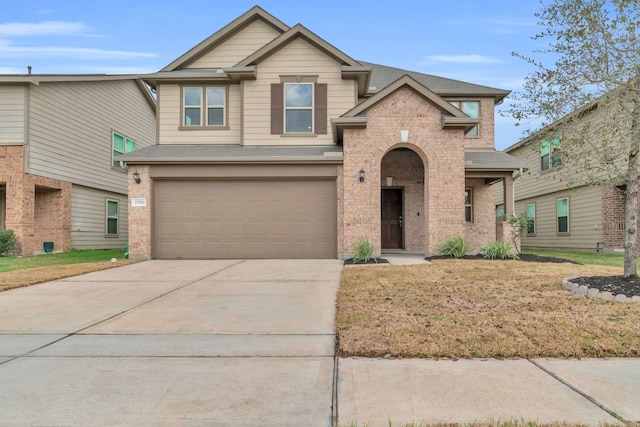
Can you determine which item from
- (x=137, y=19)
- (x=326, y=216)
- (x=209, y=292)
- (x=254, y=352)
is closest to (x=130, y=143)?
(x=137, y=19)

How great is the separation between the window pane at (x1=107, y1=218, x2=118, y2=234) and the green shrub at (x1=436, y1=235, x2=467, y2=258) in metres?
14.0

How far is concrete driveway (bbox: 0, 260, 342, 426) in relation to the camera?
8.22ft

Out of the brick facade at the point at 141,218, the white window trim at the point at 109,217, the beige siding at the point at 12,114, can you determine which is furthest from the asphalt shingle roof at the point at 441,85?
the white window trim at the point at 109,217

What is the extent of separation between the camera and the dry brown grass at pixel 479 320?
355cm

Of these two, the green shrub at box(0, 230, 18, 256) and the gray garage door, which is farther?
the green shrub at box(0, 230, 18, 256)

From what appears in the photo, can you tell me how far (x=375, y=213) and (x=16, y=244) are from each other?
11526mm

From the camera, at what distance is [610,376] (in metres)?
3.03

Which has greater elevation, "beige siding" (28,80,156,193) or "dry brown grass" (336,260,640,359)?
"beige siding" (28,80,156,193)

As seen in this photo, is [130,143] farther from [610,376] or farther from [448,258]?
[610,376]

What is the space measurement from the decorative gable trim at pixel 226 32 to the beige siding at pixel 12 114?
4692 millimetres

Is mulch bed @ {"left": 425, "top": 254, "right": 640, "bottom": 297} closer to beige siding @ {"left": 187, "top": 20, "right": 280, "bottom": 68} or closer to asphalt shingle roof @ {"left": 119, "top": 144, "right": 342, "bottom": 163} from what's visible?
asphalt shingle roof @ {"left": 119, "top": 144, "right": 342, "bottom": 163}

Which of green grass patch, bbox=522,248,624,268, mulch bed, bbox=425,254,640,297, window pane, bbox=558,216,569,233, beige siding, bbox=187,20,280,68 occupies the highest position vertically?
beige siding, bbox=187,20,280,68

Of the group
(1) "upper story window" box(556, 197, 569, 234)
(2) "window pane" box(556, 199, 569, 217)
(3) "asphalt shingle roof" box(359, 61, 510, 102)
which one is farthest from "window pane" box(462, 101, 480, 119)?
(2) "window pane" box(556, 199, 569, 217)

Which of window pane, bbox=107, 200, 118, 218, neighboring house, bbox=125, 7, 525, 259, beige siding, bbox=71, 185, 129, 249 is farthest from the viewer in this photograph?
window pane, bbox=107, 200, 118, 218
